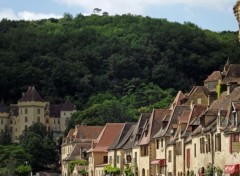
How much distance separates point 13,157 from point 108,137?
5721cm

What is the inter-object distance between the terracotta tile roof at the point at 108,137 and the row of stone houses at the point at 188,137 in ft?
1.81

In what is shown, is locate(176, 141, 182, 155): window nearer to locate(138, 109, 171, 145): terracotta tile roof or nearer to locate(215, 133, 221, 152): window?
locate(138, 109, 171, 145): terracotta tile roof

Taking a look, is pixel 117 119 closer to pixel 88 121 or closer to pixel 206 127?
pixel 88 121

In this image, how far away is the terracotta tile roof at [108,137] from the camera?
109 m

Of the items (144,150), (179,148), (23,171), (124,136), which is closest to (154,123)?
(144,150)

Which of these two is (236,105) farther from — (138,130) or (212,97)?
(138,130)

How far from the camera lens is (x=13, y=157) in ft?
534

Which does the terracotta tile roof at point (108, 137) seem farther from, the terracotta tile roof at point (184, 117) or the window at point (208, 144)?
the window at point (208, 144)

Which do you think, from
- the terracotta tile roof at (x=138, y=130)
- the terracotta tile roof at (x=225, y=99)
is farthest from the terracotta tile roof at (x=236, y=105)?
the terracotta tile roof at (x=138, y=130)

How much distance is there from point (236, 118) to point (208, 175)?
574cm

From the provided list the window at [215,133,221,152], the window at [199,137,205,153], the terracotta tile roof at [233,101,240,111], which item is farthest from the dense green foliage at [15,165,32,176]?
the terracotta tile roof at [233,101,240,111]

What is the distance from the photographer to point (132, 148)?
89.7 meters

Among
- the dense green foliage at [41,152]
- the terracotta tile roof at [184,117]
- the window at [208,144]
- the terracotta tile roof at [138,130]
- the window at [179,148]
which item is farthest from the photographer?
the dense green foliage at [41,152]

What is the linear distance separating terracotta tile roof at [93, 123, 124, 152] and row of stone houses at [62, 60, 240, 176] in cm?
55
